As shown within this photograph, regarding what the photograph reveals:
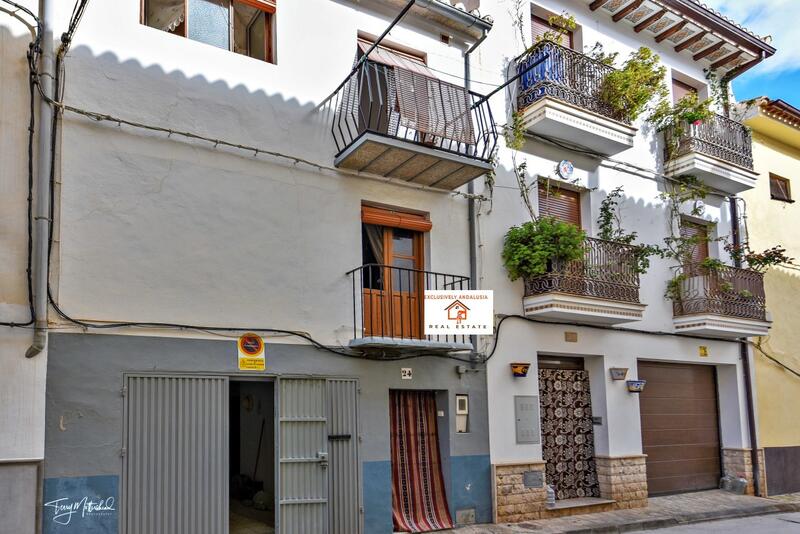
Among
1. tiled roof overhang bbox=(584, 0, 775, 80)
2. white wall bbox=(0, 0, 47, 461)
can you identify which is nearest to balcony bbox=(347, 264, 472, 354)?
white wall bbox=(0, 0, 47, 461)

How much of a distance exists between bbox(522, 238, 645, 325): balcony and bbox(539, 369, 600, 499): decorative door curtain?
110cm

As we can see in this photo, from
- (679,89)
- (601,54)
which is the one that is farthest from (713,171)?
(601,54)

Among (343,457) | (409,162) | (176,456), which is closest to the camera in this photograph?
(176,456)

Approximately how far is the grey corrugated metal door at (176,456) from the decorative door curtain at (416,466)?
2582 millimetres

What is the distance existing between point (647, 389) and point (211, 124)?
8909 millimetres

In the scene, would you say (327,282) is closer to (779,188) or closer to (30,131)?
(30,131)

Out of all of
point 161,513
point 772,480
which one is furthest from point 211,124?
point 772,480

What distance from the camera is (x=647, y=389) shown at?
519 inches

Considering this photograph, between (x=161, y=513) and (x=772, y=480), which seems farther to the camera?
(x=772, y=480)

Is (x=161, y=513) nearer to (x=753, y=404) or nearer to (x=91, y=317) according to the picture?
(x=91, y=317)

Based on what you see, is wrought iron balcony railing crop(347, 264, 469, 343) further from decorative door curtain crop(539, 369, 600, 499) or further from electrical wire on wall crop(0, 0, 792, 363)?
decorative door curtain crop(539, 369, 600, 499)

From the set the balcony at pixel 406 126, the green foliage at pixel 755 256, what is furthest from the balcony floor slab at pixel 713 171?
the balcony at pixel 406 126

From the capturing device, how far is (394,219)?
33.8 feet

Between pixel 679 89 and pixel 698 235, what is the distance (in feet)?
10.2
